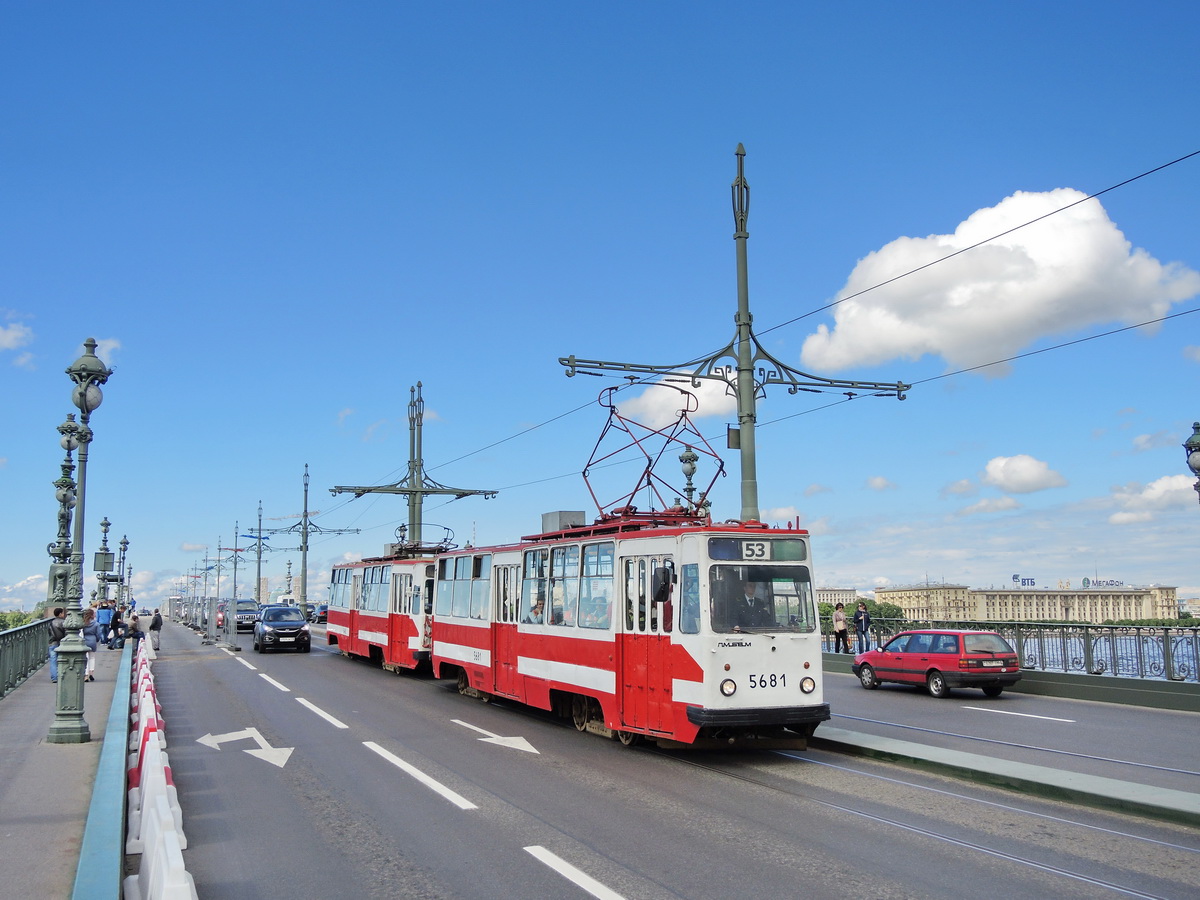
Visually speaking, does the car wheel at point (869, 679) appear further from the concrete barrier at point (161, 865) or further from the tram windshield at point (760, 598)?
the concrete barrier at point (161, 865)

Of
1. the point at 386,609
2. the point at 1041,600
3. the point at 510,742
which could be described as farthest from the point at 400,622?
the point at 1041,600

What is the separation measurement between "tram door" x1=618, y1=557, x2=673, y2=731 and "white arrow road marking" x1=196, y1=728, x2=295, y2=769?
15.0 ft

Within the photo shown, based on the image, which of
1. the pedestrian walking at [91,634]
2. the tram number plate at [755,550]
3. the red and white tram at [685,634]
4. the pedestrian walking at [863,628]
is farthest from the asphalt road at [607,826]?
the pedestrian walking at [863,628]

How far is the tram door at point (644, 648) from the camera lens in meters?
12.7

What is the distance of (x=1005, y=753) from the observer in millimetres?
12961

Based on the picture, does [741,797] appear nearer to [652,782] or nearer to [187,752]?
[652,782]

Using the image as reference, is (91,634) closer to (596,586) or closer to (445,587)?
(445,587)

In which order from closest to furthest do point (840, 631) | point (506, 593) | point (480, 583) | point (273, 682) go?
point (506, 593) < point (480, 583) < point (273, 682) < point (840, 631)

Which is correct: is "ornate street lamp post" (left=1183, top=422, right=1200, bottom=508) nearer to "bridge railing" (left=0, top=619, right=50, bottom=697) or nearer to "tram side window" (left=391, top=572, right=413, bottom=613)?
"tram side window" (left=391, top=572, right=413, bottom=613)

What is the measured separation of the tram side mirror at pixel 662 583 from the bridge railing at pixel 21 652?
42.1ft

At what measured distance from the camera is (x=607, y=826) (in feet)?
29.0

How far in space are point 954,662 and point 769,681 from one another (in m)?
10.8

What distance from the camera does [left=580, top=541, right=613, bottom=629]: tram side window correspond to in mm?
14250

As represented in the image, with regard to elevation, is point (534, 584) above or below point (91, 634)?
above
